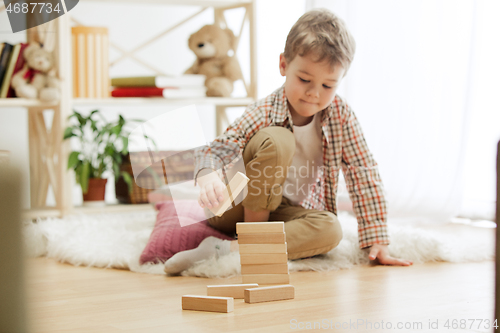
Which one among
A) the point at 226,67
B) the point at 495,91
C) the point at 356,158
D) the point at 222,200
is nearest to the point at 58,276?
the point at 222,200

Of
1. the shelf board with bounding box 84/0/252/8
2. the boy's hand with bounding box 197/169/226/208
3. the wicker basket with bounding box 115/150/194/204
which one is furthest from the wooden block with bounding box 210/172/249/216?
the shelf board with bounding box 84/0/252/8

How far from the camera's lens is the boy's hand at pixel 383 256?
118cm

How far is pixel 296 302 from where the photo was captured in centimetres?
84

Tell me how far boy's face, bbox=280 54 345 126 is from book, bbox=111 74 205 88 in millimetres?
923

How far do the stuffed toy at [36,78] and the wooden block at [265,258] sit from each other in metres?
1.17

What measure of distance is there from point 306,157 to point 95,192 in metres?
0.98

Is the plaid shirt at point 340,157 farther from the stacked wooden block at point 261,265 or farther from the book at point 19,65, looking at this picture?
the book at point 19,65

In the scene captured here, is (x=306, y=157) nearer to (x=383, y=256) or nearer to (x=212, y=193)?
(x=383, y=256)

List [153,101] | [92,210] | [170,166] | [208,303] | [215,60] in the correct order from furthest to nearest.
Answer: [215,60]
[153,101]
[92,210]
[170,166]
[208,303]

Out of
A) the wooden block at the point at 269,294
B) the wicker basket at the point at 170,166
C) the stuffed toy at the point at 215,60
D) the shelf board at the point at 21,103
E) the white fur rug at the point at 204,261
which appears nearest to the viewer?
the wooden block at the point at 269,294

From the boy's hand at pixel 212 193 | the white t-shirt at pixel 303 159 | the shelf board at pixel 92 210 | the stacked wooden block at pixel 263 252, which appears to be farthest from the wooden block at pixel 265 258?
the shelf board at pixel 92 210

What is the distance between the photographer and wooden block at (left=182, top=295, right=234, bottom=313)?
79 cm

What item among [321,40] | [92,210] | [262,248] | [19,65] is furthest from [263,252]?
[19,65]

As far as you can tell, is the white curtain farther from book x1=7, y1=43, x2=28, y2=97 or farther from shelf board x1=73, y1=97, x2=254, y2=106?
book x1=7, y1=43, x2=28, y2=97
